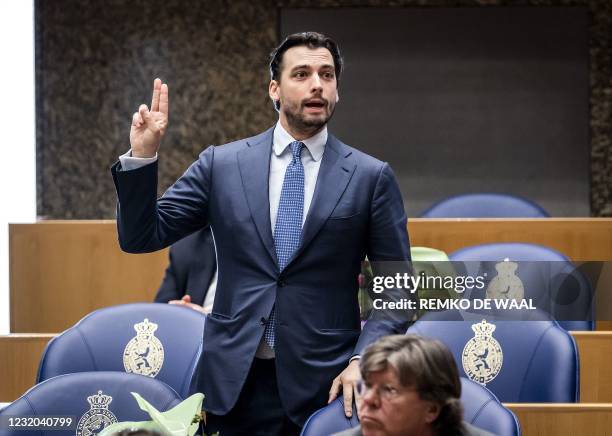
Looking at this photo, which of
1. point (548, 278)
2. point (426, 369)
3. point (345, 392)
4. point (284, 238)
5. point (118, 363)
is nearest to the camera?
point (426, 369)

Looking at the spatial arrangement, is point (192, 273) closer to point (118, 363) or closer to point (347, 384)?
point (118, 363)

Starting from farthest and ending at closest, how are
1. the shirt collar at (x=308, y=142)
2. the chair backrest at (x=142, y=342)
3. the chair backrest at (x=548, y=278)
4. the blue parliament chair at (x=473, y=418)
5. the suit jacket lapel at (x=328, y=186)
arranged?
the chair backrest at (x=548, y=278)
the chair backrest at (x=142, y=342)
the shirt collar at (x=308, y=142)
the suit jacket lapel at (x=328, y=186)
the blue parliament chair at (x=473, y=418)

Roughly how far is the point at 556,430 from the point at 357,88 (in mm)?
4036

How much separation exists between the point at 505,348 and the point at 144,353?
1.06m

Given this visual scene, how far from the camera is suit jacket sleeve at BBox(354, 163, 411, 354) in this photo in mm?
2316

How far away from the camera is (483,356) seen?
3.08 metres

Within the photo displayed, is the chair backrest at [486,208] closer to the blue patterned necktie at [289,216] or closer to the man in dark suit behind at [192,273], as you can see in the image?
the man in dark suit behind at [192,273]

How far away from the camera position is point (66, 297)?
4211mm

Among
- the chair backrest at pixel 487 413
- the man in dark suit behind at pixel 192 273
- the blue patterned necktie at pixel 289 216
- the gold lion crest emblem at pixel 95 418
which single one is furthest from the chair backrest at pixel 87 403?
the man in dark suit behind at pixel 192 273

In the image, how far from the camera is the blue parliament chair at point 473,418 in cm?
218

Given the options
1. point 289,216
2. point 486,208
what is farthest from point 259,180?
point 486,208

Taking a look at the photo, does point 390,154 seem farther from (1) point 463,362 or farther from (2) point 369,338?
(2) point 369,338

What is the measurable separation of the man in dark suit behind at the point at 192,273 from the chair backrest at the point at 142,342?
29.7 inches

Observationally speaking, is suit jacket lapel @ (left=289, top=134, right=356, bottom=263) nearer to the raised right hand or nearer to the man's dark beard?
the man's dark beard
